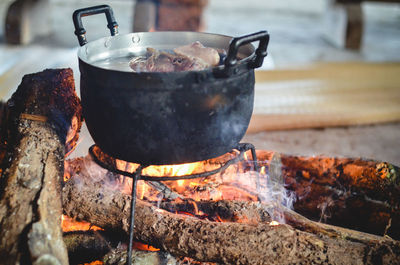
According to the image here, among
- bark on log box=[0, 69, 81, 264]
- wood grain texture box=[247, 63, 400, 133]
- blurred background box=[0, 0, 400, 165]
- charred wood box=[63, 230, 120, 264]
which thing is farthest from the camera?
wood grain texture box=[247, 63, 400, 133]

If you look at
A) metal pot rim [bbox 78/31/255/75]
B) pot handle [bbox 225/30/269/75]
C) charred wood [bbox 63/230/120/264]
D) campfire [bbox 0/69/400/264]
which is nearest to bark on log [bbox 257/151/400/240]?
campfire [bbox 0/69/400/264]

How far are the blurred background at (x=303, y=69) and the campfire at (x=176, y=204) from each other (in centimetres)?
86

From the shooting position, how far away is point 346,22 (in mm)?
6180

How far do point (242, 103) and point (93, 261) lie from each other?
101 centimetres

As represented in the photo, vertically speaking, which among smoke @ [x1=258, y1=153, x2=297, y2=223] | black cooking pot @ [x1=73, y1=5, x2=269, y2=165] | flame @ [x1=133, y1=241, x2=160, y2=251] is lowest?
flame @ [x1=133, y1=241, x2=160, y2=251]

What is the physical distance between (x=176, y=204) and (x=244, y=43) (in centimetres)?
90

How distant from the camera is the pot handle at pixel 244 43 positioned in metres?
1.45

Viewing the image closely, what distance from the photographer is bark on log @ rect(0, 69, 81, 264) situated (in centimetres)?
140

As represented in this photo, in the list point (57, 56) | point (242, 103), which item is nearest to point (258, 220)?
point (242, 103)

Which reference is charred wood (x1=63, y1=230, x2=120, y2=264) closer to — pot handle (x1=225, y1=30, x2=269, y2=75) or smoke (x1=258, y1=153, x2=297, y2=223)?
smoke (x1=258, y1=153, x2=297, y2=223)

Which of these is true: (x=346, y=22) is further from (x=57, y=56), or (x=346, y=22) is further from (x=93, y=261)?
(x=93, y=261)

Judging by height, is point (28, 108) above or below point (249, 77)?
below

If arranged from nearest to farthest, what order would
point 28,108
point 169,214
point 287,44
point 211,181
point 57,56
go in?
point 169,214, point 28,108, point 211,181, point 57,56, point 287,44

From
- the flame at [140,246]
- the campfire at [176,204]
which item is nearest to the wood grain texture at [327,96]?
the campfire at [176,204]
